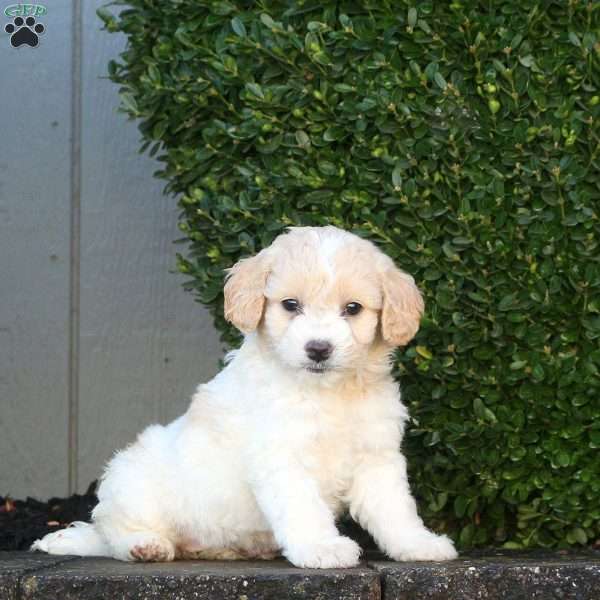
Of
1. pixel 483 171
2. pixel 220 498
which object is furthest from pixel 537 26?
pixel 220 498

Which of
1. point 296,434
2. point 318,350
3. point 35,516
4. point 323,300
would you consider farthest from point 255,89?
point 35,516

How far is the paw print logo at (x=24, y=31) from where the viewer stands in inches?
256

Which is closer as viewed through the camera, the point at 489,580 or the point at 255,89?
the point at 489,580

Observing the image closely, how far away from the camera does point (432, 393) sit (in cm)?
489

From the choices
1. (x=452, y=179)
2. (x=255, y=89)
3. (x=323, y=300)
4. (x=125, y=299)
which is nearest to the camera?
(x=323, y=300)

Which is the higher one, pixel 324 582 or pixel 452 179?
pixel 452 179

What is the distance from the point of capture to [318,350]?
158 inches

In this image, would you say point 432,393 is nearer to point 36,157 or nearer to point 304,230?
point 304,230

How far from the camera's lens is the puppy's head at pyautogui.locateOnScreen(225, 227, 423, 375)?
4070mm

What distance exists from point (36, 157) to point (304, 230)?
2723mm

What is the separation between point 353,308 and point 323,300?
0.13m

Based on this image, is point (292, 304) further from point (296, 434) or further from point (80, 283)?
point (80, 283)

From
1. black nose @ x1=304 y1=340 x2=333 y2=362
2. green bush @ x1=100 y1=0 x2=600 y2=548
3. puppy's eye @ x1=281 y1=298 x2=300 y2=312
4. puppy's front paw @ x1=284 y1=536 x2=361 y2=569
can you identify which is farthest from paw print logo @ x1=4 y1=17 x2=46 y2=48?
puppy's front paw @ x1=284 y1=536 x2=361 y2=569

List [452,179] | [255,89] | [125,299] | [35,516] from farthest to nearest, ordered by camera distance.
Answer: [125,299], [35,516], [255,89], [452,179]
